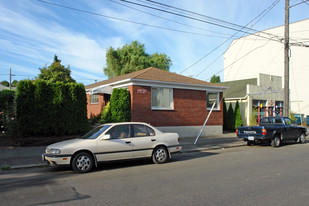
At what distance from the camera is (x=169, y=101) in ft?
55.2

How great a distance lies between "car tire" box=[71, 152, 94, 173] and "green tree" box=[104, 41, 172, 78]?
3027 cm

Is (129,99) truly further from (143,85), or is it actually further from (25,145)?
(25,145)

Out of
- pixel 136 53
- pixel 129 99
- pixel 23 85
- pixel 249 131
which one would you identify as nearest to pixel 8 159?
pixel 23 85

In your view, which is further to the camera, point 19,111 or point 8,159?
point 19,111

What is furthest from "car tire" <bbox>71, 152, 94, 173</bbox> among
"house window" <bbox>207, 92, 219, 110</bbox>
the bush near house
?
"house window" <bbox>207, 92, 219, 110</bbox>

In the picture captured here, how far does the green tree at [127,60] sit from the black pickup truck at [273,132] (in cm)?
2501

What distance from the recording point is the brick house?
50.4 feet

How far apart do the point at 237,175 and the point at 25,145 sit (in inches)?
380

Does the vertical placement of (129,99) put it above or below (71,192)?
above

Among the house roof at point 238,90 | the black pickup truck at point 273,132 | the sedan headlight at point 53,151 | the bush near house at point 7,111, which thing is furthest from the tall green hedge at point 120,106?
the house roof at point 238,90

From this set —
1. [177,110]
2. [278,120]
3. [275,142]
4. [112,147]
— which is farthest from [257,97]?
[112,147]

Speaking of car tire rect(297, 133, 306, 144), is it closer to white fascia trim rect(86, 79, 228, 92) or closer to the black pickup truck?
the black pickup truck

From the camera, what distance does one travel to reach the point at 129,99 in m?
15.1

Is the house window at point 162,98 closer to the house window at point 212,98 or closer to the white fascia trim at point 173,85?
the white fascia trim at point 173,85
